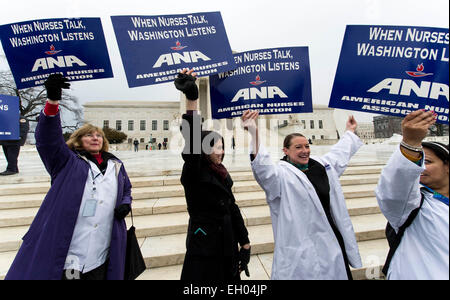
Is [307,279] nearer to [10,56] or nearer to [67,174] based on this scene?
[67,174]

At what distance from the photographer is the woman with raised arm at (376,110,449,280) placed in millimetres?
950

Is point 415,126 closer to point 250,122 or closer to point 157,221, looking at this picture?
point 250,122

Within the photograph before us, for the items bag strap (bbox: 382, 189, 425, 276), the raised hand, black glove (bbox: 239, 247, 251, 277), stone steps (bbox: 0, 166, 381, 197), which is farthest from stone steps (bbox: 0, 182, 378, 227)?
bag strap (bbox: 382, 189, 425, 276)

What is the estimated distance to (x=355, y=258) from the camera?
146 centimetres

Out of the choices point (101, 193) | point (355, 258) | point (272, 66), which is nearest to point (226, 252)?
A: point (355, 258)

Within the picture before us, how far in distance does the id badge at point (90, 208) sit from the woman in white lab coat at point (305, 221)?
1224 millimetres

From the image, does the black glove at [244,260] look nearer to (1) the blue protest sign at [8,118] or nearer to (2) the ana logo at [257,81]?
(2) the ana logo at [257,81]

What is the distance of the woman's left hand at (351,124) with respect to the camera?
2.08 meters

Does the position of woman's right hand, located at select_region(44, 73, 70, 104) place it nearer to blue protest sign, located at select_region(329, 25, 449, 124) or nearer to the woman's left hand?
blue protest sign, located at select_region(329, 25, 449, 124)

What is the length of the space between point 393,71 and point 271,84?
1282mm

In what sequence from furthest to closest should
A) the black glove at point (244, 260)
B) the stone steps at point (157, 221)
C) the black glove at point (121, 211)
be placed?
the stone steps at point (157, 221) → the black glove at point (244, 260) → the black glove at point (121, 211)

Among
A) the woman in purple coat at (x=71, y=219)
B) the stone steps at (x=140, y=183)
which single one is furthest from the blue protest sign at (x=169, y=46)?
the stone steps at (x=140, y=183)

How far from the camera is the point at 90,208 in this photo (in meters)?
1.45

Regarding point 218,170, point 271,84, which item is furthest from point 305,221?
point 271,84
